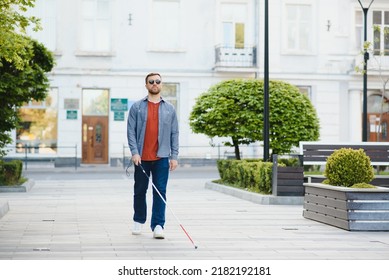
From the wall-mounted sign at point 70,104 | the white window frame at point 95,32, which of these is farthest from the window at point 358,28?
the wall-mounted sign at point 70,104

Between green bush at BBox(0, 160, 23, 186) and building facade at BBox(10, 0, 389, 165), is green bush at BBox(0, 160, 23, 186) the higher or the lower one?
the lower one

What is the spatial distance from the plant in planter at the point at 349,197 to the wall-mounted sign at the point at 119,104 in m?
24.7

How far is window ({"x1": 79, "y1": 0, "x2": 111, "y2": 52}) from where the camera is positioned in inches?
1502

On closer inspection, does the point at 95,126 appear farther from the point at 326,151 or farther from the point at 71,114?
the point at 326,151

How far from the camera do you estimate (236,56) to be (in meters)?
38.7

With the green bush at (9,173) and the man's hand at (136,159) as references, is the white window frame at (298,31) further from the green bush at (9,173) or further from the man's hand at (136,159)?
the man's hand at (136,159)

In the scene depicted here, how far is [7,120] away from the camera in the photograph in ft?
76.8

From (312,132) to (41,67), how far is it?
7.70 m

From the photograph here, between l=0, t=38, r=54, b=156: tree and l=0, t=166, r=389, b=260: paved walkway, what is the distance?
4.52 metres

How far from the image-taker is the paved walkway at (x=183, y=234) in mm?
9562

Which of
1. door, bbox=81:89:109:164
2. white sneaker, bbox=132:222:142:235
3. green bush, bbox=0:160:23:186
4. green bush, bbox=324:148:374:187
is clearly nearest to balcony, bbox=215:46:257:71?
door, bbox=81:89:109:164

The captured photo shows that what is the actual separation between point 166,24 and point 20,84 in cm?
1710

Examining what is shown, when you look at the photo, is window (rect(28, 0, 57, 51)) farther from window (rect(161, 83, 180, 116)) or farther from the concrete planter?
the concrete planter

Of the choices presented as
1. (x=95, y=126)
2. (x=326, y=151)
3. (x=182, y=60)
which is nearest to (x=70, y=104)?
(x=95, y=126)
